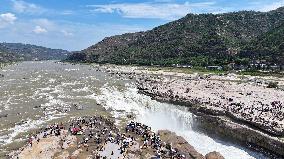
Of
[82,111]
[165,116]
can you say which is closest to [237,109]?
[165,116]

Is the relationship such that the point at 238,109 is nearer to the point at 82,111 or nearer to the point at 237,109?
the point at 237,109

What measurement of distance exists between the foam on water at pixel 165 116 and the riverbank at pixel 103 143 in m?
6.42

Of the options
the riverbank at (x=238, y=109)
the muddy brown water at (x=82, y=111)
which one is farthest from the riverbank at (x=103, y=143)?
the riverbank at (x=238, y=109)

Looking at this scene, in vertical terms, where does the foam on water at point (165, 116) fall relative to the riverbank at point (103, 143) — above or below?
below

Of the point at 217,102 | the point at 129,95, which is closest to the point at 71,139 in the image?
the point at 217,102

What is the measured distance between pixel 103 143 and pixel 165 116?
27492mm

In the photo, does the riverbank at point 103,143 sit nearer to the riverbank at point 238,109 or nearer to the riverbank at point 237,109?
the riverbank at point 237,109

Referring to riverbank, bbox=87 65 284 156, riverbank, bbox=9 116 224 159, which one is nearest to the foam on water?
riverbank, bbox=87 65 284 156

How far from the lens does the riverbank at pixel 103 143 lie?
52.6 meters

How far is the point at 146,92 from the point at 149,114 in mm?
29372

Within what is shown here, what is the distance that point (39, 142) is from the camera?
56.9 meters

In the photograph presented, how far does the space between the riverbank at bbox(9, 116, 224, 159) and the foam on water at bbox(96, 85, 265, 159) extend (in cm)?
642

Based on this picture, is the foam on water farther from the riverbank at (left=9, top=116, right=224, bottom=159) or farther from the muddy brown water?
the riverbank at (left=9, top=116, right=224, bottom=159)

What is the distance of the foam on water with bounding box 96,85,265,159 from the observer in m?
62.1
